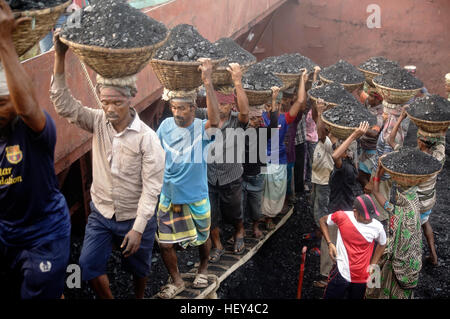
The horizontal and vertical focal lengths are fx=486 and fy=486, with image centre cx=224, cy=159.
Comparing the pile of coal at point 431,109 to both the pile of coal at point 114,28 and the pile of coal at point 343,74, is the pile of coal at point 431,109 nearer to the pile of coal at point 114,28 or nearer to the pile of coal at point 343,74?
the pile of coal at point 343,74

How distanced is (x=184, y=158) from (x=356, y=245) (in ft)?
5.30

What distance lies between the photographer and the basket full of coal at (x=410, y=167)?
14.1 ft

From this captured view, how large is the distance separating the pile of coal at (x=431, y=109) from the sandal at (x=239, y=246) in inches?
91.8

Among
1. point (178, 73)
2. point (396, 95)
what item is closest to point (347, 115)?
point (396, 95)

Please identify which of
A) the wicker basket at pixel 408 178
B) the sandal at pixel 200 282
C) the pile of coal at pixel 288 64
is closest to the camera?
the wicker basket at pixel 408 178

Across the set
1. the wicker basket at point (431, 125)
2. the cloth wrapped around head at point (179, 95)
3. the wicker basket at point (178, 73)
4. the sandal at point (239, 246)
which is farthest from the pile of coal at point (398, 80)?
the cloth wrapped around head at point (179, 95)

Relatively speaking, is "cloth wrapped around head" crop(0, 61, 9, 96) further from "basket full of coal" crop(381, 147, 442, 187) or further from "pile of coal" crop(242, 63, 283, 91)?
"basket full of coal" crop(381, 147, 442, 187)

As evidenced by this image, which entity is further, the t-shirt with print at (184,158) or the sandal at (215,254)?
the sandal at (215,254)

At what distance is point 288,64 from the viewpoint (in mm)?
6676

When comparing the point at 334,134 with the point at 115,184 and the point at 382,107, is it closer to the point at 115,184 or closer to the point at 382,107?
the point at 382,107

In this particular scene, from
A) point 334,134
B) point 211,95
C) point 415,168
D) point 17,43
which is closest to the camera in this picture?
point 17,43

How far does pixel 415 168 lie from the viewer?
4367 millimetres

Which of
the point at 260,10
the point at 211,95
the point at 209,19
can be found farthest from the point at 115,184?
the point at 260,10
